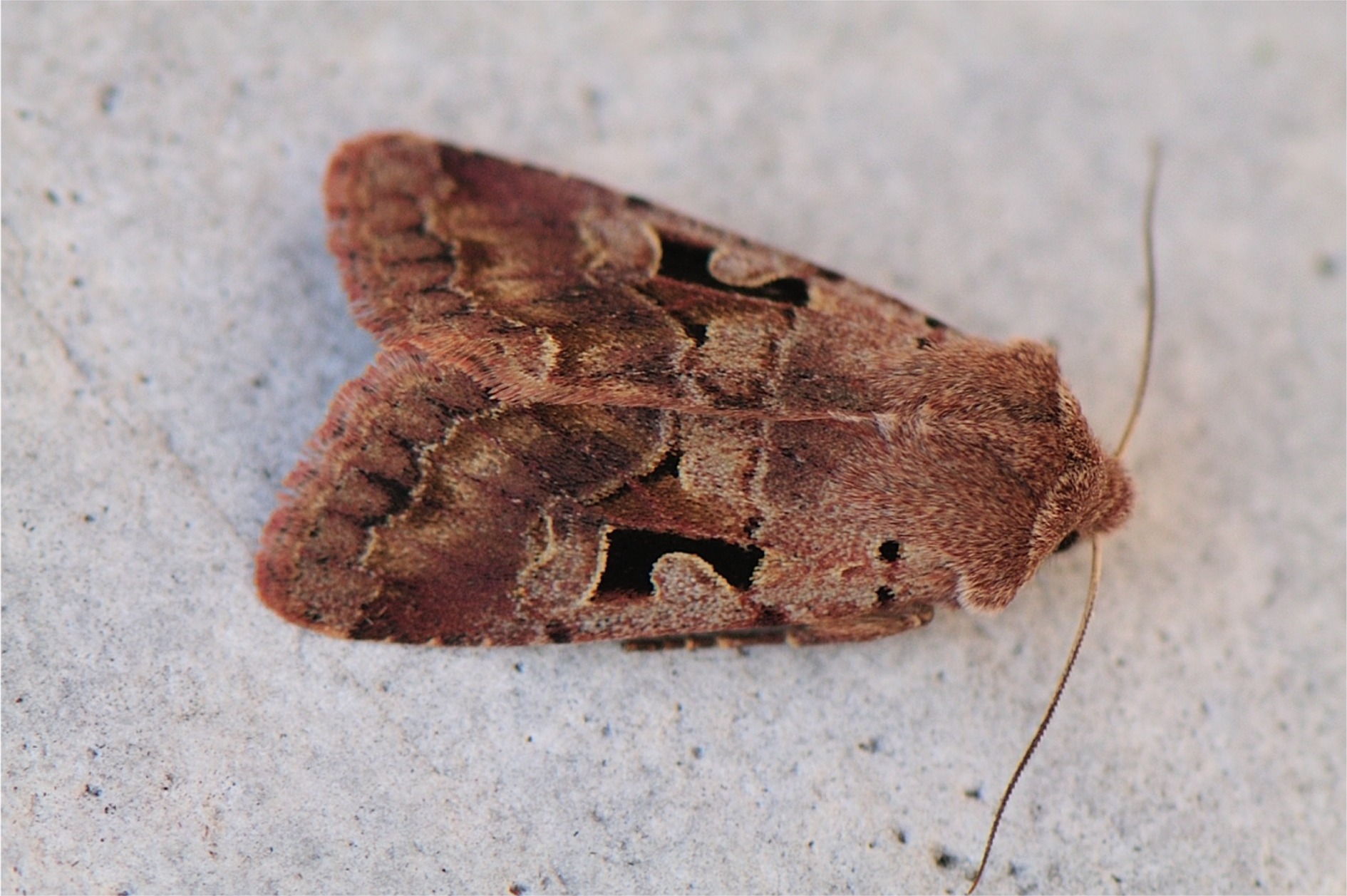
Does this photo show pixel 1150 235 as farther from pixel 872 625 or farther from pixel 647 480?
pixel 647 480

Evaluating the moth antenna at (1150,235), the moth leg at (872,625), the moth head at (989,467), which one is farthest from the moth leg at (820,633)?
the moth antenna at (1150,235)

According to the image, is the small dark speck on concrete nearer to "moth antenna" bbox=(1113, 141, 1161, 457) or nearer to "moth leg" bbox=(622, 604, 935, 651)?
"moth leg" bbox=(622, 604, 935, 651)

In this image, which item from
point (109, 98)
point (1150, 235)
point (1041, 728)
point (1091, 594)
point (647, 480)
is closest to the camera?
point (647, 480)

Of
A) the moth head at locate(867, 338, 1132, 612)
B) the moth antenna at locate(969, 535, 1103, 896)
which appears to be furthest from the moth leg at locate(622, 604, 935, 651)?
the moth antenna at locate(969, 535, 1103, 896)

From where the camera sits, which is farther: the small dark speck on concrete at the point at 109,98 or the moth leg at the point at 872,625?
the small dark speck on concrete at the point at 109,98

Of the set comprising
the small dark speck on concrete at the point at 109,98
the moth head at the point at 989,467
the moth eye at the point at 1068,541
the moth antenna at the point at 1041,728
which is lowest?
the moth antenna at the point at 1041,728

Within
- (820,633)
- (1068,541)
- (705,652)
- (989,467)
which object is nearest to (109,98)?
(705,652)

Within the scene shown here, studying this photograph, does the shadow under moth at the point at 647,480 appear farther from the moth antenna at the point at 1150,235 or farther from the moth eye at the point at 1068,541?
the moth antenna at the point at 1150,235

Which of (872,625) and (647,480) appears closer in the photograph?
(647,480)
